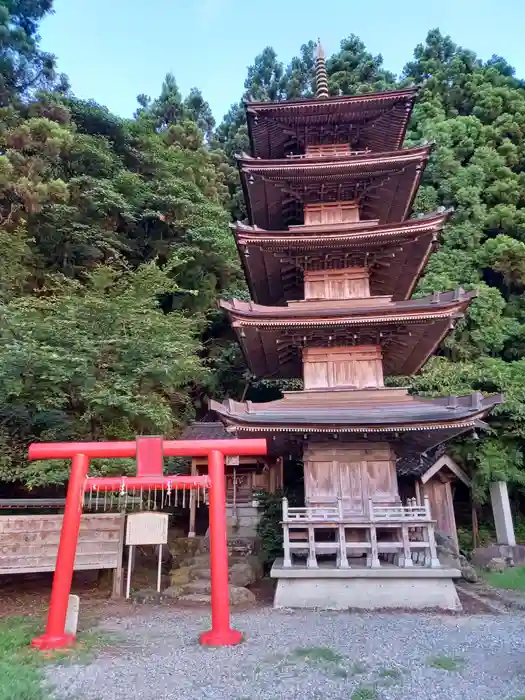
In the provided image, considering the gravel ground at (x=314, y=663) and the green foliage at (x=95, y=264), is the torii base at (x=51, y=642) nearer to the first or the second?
the gravel ground at (x=314, y=663)

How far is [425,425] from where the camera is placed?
9.45 m

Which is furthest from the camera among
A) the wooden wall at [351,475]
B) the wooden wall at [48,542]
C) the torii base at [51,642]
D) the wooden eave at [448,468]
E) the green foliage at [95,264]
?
the wooden eave at [448,468]

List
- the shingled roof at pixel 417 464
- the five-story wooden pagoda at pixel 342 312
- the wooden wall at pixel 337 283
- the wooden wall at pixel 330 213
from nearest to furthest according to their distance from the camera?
the five-story wooden pagoda at pixel 342 312 < the wooden wall at pixel 337 283 < the wooden wall at pixel 330 213 < the shingled roof at pixel 417 464

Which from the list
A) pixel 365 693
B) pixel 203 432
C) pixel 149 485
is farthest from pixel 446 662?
pixel 203 432

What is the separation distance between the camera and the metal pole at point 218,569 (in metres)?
6.50

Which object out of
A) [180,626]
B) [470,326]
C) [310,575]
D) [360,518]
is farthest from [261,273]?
[470,326]

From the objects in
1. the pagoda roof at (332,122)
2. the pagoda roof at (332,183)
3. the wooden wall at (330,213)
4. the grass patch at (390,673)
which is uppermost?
the pagoda roof at (332,122)

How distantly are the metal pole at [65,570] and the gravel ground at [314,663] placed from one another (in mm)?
836

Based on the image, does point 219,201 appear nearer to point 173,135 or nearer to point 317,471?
point 173,135

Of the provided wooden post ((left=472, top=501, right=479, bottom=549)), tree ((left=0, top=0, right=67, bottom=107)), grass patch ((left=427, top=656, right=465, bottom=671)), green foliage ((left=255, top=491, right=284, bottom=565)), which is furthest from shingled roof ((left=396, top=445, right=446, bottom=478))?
tree ((left=0, top=0, right=67, bottom=107))

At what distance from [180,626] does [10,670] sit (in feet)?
10.0

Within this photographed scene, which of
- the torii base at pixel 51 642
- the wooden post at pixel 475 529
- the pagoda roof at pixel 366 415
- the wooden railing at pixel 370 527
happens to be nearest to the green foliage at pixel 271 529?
the wooden railing at pixel 370 527

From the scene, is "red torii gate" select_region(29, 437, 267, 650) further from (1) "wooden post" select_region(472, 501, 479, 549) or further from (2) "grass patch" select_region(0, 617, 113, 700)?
(1) "wooden post" select_region(472, 501, 479, 549)

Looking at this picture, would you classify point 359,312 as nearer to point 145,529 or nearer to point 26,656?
point 145,529
